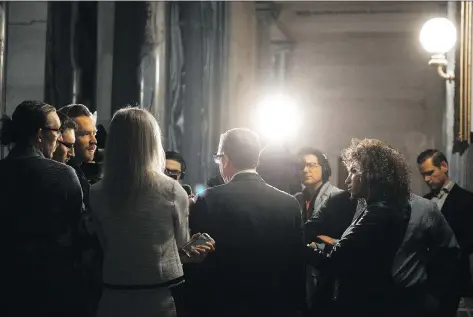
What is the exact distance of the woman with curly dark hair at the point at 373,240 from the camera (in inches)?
152

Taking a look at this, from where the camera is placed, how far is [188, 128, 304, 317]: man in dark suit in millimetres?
3807

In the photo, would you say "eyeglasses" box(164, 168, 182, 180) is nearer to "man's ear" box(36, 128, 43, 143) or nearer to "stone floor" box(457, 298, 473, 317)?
"man's ear" box(36, 128, 43, 143)

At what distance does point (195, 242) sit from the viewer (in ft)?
11.9

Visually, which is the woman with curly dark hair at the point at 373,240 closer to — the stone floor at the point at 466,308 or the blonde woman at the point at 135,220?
the blonde woman at the point at 135,220

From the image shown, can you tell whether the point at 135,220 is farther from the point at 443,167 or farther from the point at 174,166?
the point at 443,167

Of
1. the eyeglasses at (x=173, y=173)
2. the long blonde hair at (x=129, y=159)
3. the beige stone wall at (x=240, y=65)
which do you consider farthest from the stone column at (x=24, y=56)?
the long blonde hair at (x=129, y=159)

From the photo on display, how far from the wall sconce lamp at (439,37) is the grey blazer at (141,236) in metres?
6.09

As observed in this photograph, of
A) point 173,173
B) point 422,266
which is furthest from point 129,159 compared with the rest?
point 173,173

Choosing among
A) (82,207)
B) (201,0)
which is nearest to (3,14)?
(201,0)

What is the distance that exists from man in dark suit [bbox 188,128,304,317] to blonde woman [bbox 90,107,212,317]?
40 centimetres

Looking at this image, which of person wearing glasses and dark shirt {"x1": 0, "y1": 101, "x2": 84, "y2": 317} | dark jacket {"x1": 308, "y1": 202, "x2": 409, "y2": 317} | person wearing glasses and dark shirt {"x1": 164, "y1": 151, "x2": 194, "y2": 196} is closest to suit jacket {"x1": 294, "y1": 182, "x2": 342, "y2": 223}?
person wearing glasses and dark shirt {"x1": 164, "y1": 151, "x2": 194, "y2": 196}

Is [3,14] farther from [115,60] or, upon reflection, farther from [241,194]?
[241,194]

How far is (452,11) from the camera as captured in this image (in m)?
10.3

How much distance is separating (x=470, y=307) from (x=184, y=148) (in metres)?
3.62
